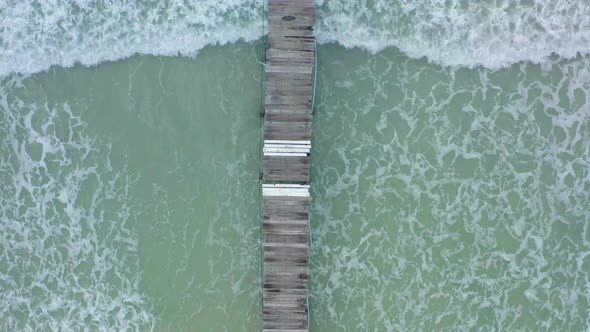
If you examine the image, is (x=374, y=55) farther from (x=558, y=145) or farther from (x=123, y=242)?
(x=123, y=242)

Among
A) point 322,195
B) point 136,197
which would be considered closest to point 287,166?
point 322,195

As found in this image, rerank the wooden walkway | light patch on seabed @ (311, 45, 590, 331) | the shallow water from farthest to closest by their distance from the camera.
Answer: the shallow water, light patch on seabed @ (311, 45, 590, 331), the wooden walkway

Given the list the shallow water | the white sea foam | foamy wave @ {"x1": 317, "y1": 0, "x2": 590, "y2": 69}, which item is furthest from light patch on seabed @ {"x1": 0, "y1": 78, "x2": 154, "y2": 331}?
foamy wave @ {"x1": 317, "y1": 0, "x2": 590, "y2": 69}

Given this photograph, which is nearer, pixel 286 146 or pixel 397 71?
pixel 286 146

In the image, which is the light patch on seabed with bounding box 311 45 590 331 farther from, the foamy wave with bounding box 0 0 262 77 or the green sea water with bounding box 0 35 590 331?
the foamy wave with bounding box 0 0 262 77

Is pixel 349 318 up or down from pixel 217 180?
down

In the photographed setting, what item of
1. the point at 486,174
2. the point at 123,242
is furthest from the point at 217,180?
the point at 486,174

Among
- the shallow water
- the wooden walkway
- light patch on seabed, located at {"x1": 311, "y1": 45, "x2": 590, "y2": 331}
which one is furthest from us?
the shallow water
